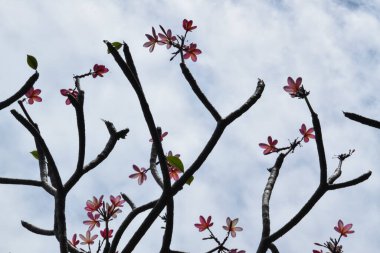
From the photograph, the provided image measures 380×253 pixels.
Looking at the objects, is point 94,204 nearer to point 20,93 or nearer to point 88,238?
point 88,238

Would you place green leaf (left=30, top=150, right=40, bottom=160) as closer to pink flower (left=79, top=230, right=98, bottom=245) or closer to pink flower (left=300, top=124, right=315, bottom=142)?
pink flower (left=79, top=230, right=98, bottom=245)

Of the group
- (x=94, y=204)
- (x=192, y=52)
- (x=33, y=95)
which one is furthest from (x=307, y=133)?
(x=33, y=95)

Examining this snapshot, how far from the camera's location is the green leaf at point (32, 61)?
3881 millimetres

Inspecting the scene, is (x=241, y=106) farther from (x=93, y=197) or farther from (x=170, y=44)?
(x=93, y=197)

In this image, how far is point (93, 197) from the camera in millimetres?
4531

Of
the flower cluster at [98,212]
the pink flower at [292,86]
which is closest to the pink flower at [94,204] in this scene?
the flower cluster at [98,212]

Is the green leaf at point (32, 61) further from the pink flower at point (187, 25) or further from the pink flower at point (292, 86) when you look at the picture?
the pink flower at point (292, 86)

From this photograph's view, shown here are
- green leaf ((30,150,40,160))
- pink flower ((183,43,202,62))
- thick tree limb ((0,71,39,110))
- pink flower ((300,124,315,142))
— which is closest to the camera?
thick tree limb ((0,71,39,110))

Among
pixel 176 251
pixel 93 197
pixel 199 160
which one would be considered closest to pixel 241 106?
pixel 199 160

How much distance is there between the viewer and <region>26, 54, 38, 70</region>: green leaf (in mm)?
3881

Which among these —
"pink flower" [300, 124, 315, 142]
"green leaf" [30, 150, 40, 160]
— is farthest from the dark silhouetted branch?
"green leaf" [30, 150, 40, 160]

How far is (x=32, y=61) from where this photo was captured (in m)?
3.88

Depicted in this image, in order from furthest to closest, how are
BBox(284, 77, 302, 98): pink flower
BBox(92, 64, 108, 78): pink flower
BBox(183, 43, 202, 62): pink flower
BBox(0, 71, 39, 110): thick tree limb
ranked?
BBox(92, 64, 108, 78): pink flower
BBox(183, 43, 202, 62): pink flower
BBox(284, 77, 302, 98): pink flower
BBox(0, 71, 39, 110): thick tree limb

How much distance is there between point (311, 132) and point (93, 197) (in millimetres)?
2305
